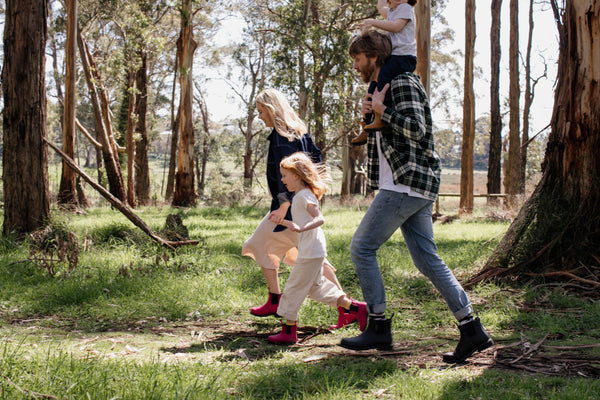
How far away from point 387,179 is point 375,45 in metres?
0.89

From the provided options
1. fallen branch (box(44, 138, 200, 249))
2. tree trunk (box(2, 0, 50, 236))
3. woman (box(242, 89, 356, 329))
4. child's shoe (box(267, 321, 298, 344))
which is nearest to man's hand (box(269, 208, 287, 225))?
woman (box(242, 89, 356, 329))

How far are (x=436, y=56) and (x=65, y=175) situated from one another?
2852 centimetres

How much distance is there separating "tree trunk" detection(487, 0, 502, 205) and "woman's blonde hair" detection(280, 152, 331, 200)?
18.0 metres

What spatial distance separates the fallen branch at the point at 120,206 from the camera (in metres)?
6.72

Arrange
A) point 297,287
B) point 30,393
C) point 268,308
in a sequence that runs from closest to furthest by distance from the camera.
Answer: point 30,393 < point 297,287 < point 268,308

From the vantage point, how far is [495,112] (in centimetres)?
2094

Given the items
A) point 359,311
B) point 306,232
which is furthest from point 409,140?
point 359,311

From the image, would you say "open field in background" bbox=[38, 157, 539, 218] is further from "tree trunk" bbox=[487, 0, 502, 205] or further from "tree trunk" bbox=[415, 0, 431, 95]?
"tree trunk" bbox=[415, 0, 431, 95]

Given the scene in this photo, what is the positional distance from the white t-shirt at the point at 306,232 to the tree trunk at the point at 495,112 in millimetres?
18100

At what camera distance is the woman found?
4.39 m

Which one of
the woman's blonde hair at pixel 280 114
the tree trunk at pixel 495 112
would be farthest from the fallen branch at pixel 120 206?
the tree trunk at pixel 495 112

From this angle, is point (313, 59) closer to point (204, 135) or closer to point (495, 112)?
point (495, 112)

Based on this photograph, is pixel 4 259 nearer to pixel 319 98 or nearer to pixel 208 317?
pixel 208 317

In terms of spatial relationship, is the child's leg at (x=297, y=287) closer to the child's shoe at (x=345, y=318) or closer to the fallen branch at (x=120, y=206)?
the child's shoe at (x=345, y=318)
